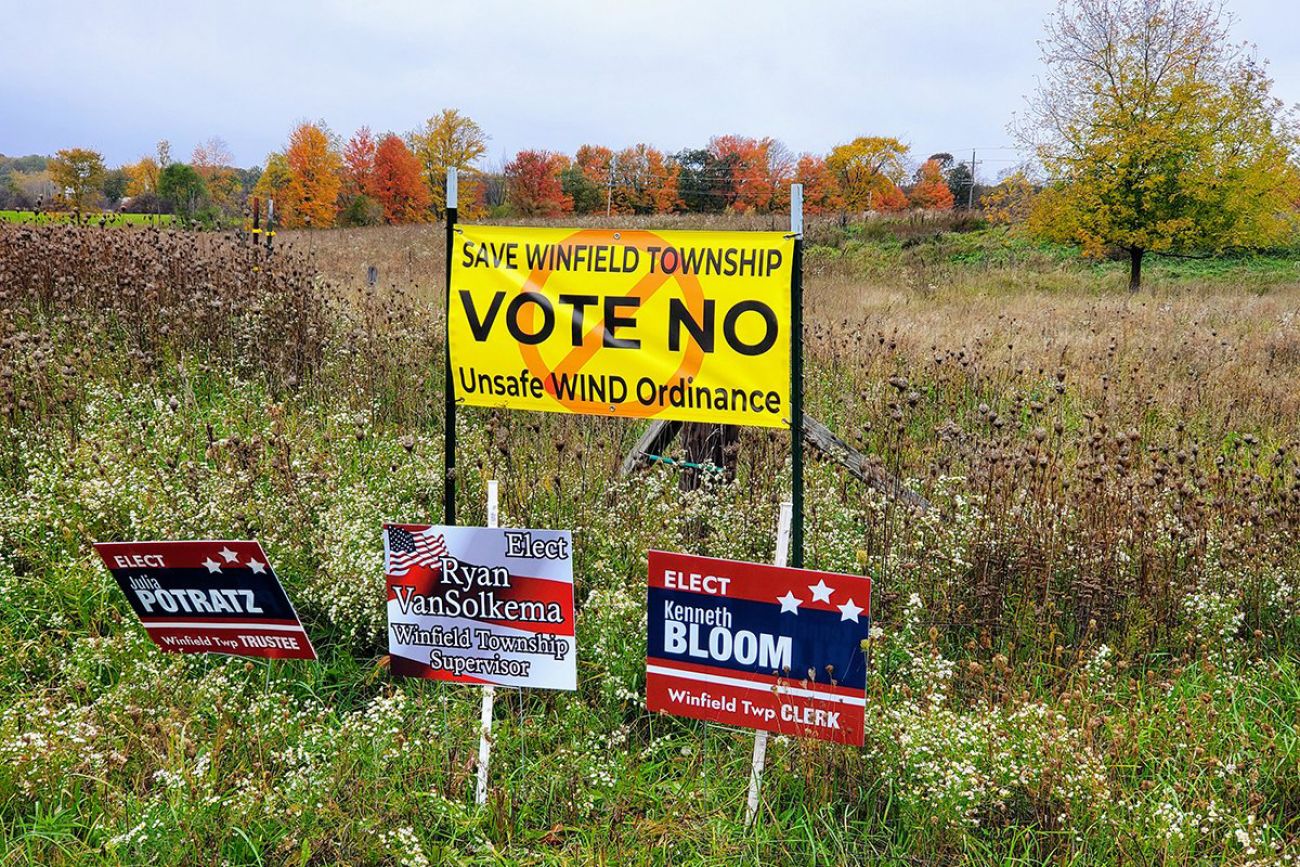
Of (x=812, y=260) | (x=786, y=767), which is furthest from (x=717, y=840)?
(x=812, y=260)

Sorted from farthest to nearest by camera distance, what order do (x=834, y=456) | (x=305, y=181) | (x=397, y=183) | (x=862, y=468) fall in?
(x=397, y=183), (x=305, y=181), (x=834, y=456), (x=862, y=468)

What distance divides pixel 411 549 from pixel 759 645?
1357mm

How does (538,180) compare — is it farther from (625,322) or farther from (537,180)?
(625,322)

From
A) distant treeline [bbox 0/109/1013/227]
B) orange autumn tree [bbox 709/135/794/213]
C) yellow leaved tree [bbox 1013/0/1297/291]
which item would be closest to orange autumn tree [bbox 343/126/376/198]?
distant treeline [bbox 0/109/1013/227]

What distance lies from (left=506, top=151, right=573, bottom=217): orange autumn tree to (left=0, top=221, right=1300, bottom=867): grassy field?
56106mm

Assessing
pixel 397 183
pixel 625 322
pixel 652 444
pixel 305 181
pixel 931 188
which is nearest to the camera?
pixel 625 322

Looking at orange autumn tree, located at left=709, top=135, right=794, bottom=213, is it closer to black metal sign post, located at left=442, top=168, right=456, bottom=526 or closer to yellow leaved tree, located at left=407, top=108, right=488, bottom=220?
yellow leaved tree, located at left=407, top=108, right=488, bottom=220

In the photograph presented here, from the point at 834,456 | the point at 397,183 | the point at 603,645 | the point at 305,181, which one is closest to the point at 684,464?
the point at 834,456

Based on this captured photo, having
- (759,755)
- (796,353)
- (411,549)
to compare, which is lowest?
(759,755)

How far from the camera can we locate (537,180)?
65.1 m

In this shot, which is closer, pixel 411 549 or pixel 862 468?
pixel 411 549

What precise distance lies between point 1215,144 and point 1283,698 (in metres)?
20.2

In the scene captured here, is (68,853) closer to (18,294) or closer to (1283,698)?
(1283,698)

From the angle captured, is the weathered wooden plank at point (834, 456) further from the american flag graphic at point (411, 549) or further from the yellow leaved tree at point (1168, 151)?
the yellow leaved tree at point (1168, 151)
